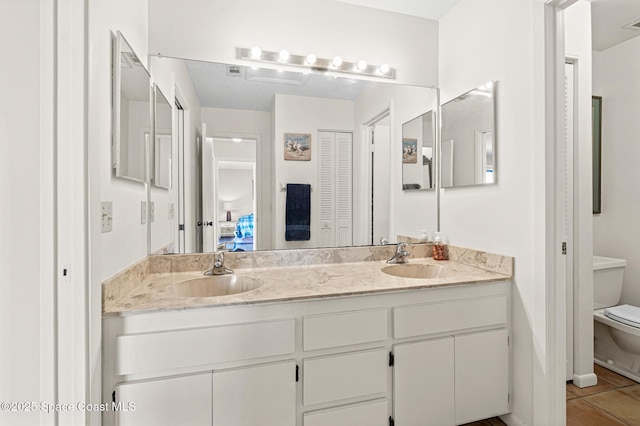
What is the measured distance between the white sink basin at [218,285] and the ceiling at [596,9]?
1.90m

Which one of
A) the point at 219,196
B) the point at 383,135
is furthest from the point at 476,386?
the point at 219,196

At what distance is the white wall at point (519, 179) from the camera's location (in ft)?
4.94

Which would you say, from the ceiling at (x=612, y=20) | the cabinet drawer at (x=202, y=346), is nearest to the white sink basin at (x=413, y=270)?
the cabinet drawer at (x=202, y=346)

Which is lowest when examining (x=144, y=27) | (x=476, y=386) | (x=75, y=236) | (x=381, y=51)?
(x=476, y=386)

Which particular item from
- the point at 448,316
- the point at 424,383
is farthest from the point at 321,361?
the point at 448,316

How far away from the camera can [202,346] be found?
1192 millimetres

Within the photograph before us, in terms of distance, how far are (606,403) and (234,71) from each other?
9.75 ft

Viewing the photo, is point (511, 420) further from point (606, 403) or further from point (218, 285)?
point (218, 285)

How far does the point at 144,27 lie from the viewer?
5.41ft

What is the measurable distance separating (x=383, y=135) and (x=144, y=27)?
5.10ft

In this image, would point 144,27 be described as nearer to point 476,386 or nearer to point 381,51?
point 381,51

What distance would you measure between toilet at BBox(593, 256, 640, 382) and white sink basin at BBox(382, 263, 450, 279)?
1303 mm

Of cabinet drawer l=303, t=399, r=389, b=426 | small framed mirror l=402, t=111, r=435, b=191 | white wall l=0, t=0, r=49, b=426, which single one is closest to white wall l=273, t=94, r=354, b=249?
small framed mirror l=402, t=111, r=435, b=191

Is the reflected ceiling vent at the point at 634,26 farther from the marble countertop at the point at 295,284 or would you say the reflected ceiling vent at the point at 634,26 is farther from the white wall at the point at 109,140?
the white wall at the point at 109,140
